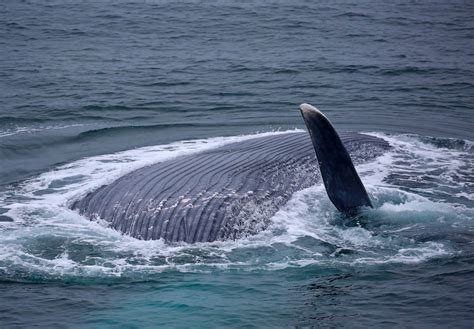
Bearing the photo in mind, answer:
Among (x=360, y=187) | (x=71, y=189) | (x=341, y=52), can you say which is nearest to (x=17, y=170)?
(x=71, y=189)

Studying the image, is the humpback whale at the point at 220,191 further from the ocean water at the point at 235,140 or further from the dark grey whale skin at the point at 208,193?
the ocean water at the point at 235,140

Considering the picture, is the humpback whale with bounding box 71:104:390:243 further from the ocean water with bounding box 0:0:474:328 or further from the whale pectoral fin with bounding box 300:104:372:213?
the ocean water with bounding box 0:0:474:328

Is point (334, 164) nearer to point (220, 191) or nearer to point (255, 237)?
Answer: point (255, 237)

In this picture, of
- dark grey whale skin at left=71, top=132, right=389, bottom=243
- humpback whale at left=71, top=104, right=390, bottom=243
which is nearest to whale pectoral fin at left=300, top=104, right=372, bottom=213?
humpback whale at left=71, top=104, right=390, bottom=243

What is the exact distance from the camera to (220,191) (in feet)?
50.5

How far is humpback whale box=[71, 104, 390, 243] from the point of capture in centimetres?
1455

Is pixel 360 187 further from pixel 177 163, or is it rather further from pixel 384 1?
pixel 384 1

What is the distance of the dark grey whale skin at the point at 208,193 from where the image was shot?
47.7ft

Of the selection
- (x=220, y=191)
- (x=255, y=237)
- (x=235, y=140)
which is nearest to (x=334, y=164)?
(x=255, y=237)

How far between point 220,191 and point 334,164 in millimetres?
2033

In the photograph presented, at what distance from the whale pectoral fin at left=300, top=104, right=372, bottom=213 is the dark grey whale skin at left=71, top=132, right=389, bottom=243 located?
3.89 feet

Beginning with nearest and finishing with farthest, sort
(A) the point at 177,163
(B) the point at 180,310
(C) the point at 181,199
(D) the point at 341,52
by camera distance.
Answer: (B) the point at 180,310 < (C) the point at 181,199 < (A) the point at 177,163 < (D) the point at 341,52

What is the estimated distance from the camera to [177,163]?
1692cm

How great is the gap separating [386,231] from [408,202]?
175 centimetres
